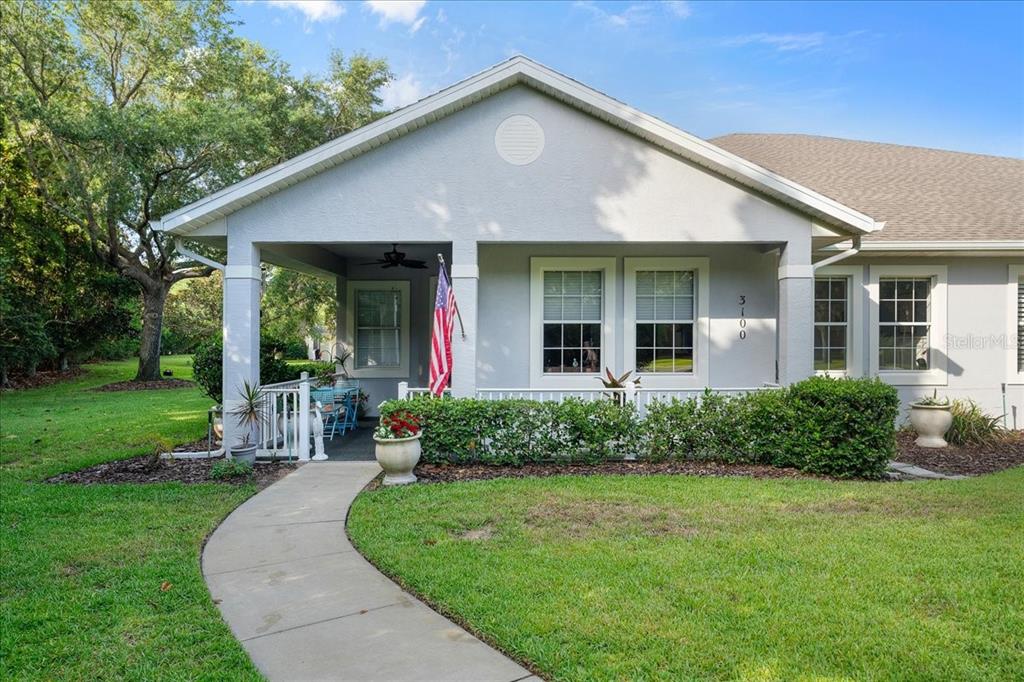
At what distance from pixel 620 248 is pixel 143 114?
13.8 metres

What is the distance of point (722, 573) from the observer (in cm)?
402

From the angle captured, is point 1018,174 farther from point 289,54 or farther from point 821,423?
point 289,54

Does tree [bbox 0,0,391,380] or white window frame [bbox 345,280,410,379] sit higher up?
tree [bbox 0,0,391,380]

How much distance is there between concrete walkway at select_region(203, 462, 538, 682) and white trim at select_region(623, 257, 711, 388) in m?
5.72

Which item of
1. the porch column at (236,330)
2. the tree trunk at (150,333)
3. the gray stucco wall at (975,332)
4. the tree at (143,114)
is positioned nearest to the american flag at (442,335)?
the porch column at (236,330)

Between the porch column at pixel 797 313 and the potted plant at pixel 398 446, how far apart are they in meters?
5.32

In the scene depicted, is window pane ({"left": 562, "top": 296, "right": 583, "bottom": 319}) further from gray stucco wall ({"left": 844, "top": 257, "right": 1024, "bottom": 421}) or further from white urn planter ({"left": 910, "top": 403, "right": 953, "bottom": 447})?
white urn planter ({"left": 910, "top": 403, "right": 953, "bottom": 447})

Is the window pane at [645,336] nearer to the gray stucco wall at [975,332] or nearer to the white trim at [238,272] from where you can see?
the gray stucco wall at [975,332]

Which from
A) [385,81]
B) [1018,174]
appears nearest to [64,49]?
[385,81]

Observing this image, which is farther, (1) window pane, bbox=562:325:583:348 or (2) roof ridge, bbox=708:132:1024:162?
(2) roof ridge, bbox=708:132:1024:162

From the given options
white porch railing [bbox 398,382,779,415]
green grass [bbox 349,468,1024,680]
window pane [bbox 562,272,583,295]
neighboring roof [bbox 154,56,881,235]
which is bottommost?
green grass [bbox 349,468,1024,680]

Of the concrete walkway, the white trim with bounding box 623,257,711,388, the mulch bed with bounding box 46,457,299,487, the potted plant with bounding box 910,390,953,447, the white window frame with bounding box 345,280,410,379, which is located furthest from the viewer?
the white window frame with bounding box 345,280,410,379

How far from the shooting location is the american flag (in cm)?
782

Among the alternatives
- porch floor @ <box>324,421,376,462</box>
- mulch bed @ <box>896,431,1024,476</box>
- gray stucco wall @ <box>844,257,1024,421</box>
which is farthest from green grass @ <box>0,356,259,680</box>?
gray stucco wall @ <box>844,257,1024,421</box>
